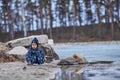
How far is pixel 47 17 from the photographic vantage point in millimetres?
80000

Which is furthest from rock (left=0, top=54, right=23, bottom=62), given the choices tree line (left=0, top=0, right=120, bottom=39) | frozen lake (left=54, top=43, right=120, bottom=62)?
tree line (left=0, top=0, right=120, bottom=39)

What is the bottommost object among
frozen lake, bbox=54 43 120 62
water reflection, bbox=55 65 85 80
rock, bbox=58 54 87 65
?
frozen lake, bbox=54 43 120 62

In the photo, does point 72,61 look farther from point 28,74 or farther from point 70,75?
point 70,75

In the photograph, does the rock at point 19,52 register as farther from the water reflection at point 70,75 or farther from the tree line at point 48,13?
the tree line at point 48,13

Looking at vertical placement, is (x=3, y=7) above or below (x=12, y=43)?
above

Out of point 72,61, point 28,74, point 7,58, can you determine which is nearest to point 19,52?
point 7,58

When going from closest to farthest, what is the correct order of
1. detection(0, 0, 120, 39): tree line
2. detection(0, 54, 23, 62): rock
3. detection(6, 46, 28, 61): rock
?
detection(0, 54, 23, 62): rock
detection(6, 46, 28, 61): rock
detection(0, 0, 120, 39): tree line

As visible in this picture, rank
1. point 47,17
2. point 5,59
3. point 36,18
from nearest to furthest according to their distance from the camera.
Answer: point 5,59
point 47,17
point 36,18

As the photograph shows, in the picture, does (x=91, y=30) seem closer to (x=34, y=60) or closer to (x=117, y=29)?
(x=117, y=29)

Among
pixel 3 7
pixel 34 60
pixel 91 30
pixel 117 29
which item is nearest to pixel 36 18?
pixel 3 7

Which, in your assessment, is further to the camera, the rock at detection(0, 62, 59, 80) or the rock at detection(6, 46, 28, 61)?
the rock at detection(6, 46, 28, 61)

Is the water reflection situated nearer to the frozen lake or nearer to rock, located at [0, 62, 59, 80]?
rock, located at [0, 62, 59, 80]

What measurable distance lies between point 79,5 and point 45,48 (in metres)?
58.7

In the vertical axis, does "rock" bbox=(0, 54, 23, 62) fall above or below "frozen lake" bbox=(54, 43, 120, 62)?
above
